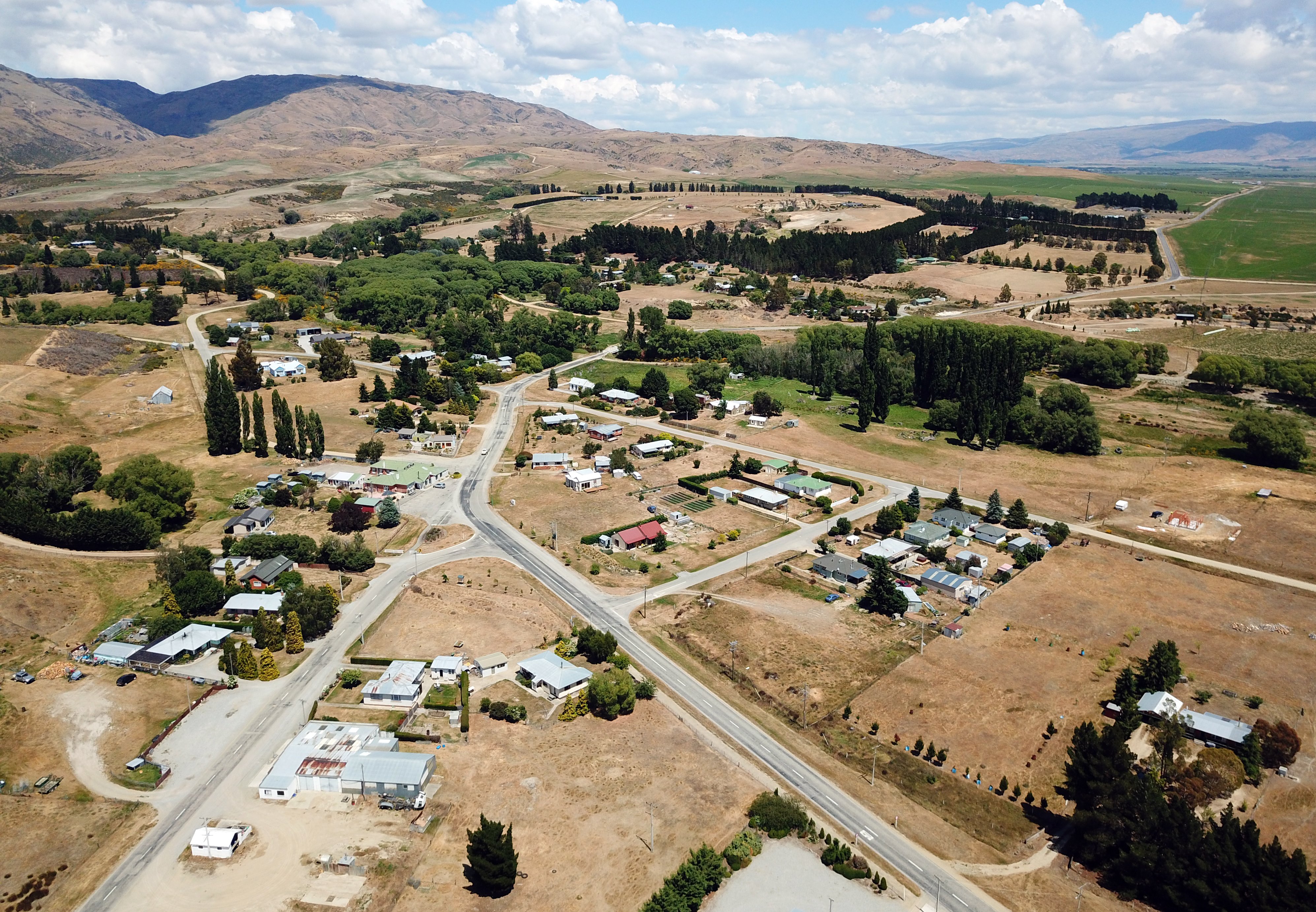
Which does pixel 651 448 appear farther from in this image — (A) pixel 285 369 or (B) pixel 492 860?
(B) pixel 492 860

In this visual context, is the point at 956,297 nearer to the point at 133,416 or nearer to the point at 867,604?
the point at 867,604

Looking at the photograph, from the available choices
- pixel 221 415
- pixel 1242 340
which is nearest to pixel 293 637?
pixel 221 415

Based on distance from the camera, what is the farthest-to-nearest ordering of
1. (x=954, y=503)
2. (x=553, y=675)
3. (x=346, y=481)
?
1. (x=346, y=481)
2. (x=954, y=503)
3. (x=553, y=675)

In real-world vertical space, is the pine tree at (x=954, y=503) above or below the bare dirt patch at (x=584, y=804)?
above

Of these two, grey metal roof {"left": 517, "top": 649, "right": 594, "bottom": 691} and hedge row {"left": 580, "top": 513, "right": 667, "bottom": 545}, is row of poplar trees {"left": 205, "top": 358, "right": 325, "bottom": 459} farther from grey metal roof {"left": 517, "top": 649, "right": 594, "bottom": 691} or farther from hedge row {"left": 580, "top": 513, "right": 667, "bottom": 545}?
grey metal roof {"left": 517, "top": 649, "right": 594, "bottom": 691}

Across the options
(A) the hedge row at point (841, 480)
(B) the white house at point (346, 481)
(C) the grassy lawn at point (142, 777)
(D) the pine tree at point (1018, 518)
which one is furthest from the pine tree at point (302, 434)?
(D) the pine tree at point (1018, 518)

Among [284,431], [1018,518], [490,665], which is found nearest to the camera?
[490,665]

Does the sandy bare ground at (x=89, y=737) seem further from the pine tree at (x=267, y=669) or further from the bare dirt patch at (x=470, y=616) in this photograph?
the bare dirt patch at (x=470, y=616)
